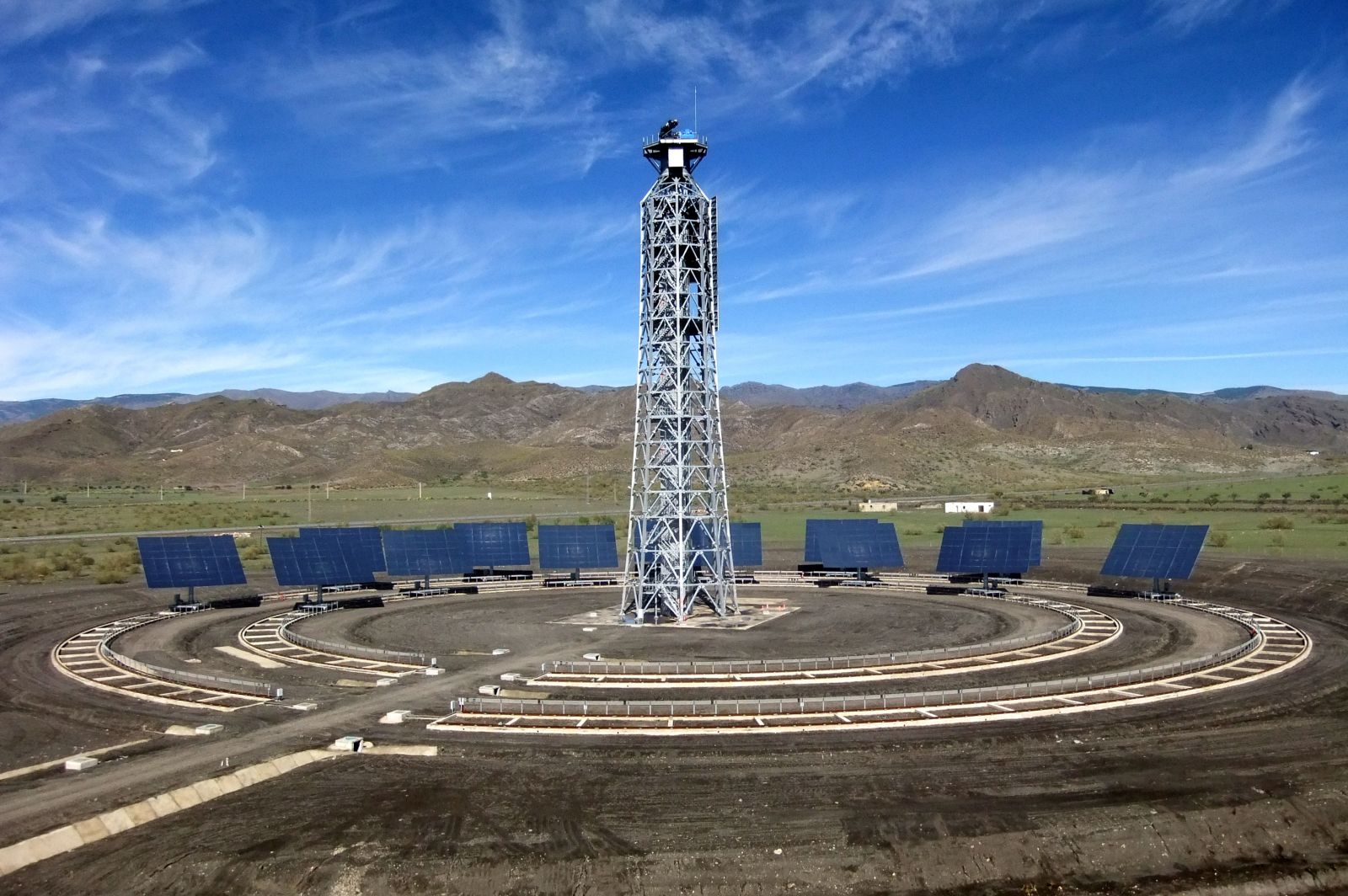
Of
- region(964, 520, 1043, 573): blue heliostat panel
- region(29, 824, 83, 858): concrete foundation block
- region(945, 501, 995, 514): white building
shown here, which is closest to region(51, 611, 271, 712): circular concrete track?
region(29, 824, 83, 858): concrete foundation block

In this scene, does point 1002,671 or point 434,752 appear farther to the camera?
point 1002,671

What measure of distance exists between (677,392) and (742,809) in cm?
3198

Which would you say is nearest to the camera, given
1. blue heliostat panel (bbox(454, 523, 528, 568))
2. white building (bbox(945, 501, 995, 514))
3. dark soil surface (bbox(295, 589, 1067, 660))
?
dark soil surface (bbox(295, 589, 1067, 660))

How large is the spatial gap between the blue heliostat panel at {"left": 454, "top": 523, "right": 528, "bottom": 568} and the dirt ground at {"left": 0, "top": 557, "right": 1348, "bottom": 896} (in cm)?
3677

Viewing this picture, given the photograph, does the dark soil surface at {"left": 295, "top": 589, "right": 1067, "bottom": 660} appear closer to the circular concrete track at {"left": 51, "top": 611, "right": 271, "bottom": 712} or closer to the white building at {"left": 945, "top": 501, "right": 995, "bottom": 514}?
the circular concrete track at {"left": 51, "top": 611, "right": 271, "bottom": 712}

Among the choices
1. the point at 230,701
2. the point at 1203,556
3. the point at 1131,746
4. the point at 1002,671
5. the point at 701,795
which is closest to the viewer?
the point at 701,795

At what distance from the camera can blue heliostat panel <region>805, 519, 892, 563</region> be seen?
67.6m

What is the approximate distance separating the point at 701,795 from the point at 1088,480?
7324 inches

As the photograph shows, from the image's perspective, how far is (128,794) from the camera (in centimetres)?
2339

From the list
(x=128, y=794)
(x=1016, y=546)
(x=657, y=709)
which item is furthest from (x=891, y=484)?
(x=128, y=794)

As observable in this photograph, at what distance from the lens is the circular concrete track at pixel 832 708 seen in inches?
1152

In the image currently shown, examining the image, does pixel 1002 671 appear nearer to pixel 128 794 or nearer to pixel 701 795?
pixel 701 795

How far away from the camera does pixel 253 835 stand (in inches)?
827

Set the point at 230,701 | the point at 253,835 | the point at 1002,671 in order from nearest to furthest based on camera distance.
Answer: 1. the point at 253,835
2. the point at 230,701
3. the point at 1002,671
